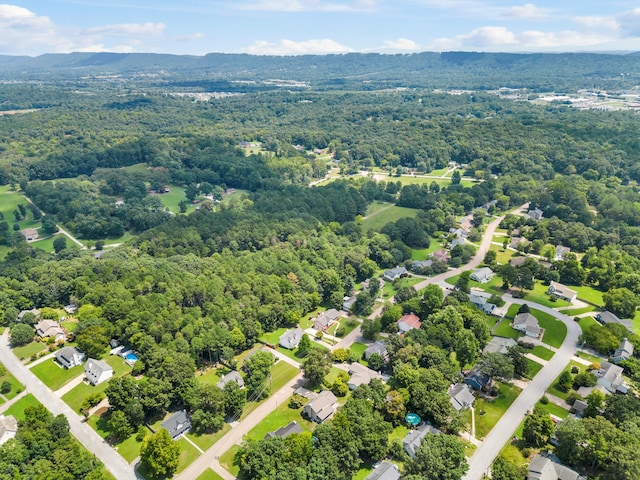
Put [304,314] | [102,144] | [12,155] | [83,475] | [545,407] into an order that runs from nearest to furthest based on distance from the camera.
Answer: [83,475]
[545,407]
[304,314]
[12,155]
[102,144]

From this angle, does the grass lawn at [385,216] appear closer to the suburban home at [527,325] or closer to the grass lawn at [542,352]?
the suburban home at [527,325]

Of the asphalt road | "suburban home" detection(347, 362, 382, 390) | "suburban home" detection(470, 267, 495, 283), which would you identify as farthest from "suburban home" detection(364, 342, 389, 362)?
"suburban home" detection(470, 267, 495, 283)

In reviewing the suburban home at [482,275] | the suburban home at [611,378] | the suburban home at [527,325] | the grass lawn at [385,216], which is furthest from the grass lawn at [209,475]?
the grass lawn at [385,216]

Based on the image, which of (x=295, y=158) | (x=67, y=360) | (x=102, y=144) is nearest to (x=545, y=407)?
(x=67, y=360)

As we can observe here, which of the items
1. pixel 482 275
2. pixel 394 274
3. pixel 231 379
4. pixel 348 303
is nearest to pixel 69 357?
pixel 231 379

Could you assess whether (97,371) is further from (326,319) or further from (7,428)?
(326,319)

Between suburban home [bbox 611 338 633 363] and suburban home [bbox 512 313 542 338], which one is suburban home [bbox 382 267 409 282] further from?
suburban home [bbox 611 338 633 363]

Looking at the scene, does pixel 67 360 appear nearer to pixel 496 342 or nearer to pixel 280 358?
pixel 280 358
